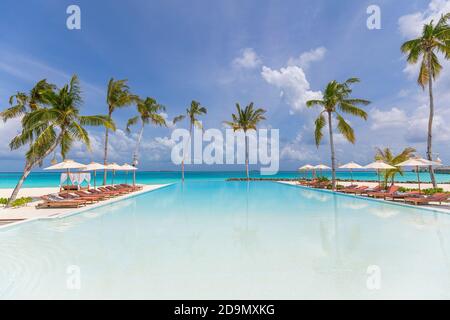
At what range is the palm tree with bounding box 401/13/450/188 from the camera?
11852 mm

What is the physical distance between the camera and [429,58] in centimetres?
1233

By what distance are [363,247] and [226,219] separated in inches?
151

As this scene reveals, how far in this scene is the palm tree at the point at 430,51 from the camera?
11.9 metres

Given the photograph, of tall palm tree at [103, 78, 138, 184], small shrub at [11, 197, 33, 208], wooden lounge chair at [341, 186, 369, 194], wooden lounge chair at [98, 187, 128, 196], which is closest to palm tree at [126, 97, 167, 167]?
tall palm tree at [103, 78, 138, 184]

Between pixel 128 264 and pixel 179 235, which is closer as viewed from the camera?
pixel 128 264

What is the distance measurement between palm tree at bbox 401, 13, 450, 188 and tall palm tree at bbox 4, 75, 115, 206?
56.3 ft

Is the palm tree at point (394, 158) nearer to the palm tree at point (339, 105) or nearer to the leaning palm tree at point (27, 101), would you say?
the palm tree at point (339, 105)

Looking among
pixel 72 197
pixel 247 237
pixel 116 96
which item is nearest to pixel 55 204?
pixel 72 197

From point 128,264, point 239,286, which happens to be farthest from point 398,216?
point 128,264

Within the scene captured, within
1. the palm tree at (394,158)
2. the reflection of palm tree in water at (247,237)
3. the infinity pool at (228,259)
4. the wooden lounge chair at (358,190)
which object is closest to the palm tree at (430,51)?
the palm tree at (394,158)

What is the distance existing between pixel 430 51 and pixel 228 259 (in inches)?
638

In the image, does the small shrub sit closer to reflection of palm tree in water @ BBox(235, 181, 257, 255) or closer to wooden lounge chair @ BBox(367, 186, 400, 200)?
reflection of palm tree in water @ BBox(235, 181, 257, 255)

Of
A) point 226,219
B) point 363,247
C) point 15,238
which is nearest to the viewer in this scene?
point 363,247
